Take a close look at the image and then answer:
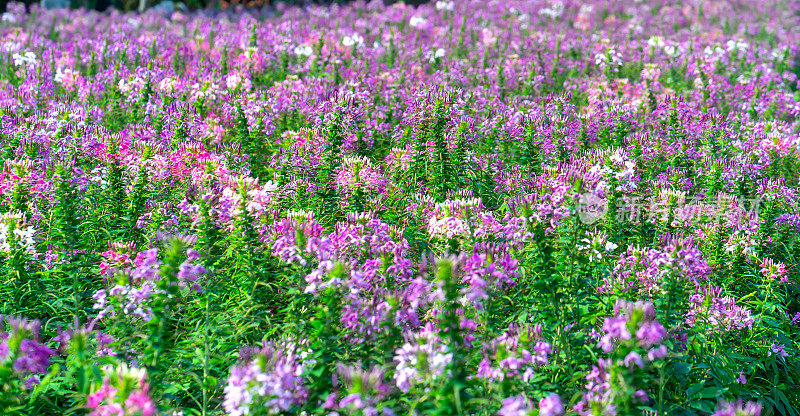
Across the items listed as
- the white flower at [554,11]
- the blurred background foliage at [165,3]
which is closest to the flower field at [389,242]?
the white flower at [554,11]

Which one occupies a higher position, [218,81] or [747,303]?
[218,81]

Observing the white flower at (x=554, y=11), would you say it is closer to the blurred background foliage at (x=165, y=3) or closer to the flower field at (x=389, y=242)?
the blurred background foliage at (x=165, y=3)

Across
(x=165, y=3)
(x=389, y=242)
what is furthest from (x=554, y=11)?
(x=389, y=242)

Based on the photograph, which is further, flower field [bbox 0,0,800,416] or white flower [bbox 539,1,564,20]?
white flower [bbox 539,1,564,20]

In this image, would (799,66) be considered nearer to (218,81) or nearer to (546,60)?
(546,60)

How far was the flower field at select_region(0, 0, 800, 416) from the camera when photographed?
129 inches

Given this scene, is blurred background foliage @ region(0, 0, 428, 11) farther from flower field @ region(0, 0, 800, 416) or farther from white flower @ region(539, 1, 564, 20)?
flower field @ region(0, 0, 800, 416)

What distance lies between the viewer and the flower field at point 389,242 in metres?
3.28

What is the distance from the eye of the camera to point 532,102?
25.2 feet

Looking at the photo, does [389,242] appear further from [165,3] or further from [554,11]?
[165,3]

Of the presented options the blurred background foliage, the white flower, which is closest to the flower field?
the white flower

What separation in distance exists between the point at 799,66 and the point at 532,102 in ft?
23.4

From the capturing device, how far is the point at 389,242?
4086 mm

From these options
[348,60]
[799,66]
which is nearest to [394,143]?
[348,60]
